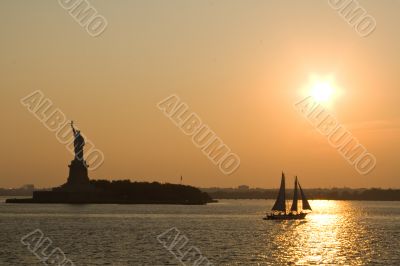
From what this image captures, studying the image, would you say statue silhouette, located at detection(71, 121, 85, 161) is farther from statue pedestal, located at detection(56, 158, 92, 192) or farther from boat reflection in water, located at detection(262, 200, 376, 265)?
boat reflection in water, located at detection(262, 200, 376, 265)

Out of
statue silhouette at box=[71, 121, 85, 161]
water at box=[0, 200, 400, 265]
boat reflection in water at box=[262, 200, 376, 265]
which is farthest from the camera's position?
statue silhouette at box=[71, 121, 85, 161]

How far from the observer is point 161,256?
2542 inches

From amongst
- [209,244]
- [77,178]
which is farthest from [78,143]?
[209,244]

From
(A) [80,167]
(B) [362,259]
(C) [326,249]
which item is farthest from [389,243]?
(A) [80,167]

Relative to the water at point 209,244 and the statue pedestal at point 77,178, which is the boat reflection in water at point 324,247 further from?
the statue pedestal at point 77,178

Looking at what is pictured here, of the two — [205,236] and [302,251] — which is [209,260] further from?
[205,236]

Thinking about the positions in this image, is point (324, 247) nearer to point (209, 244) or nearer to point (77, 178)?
point (209, 244)

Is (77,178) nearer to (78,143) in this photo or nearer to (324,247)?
(78,143)

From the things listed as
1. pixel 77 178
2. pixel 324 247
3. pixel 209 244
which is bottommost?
pixel 209 244

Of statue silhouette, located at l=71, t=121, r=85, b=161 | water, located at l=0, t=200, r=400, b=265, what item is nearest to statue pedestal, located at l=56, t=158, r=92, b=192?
statue silhouette, located at l=71, t=121, r=85, b=161

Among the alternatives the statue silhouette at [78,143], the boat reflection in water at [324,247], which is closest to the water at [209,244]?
the boat reflection in water at [324,247]

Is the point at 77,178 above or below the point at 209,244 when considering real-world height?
above

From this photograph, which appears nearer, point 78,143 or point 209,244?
point 209,244

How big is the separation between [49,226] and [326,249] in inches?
1645
